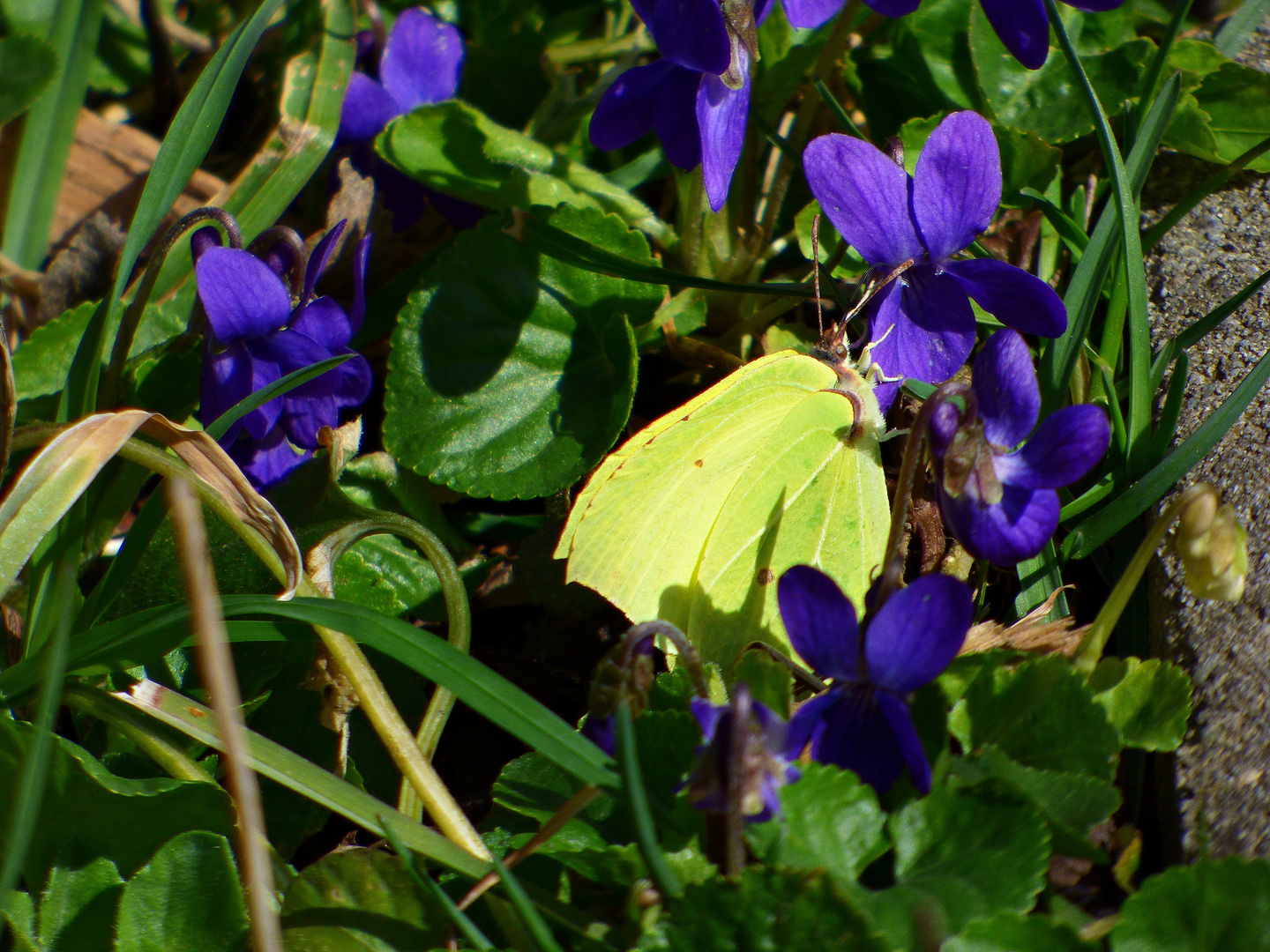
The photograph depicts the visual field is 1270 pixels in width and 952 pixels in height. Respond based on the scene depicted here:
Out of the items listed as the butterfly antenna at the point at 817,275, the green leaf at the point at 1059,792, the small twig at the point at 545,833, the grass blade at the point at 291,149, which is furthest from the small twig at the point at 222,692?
the grass blade at the point at 291,149

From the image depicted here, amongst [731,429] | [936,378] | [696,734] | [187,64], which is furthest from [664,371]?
[187,64]

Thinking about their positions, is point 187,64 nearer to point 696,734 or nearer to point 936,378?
point 936,378

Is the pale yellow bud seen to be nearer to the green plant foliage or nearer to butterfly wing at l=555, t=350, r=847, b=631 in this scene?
butterfly wing at l=555, t=350, r=847, b=631

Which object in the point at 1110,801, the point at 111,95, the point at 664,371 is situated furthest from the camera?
the point at 111,95

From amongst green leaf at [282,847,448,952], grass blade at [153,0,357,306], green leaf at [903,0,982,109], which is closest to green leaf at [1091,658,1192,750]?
green leaf at [282,847,448,952]

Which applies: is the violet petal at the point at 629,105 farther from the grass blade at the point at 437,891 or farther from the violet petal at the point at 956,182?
the grass blade at the point at 437,891

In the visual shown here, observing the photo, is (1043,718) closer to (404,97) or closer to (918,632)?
(918,632)

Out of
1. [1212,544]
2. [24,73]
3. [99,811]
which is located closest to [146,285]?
[24,73]
